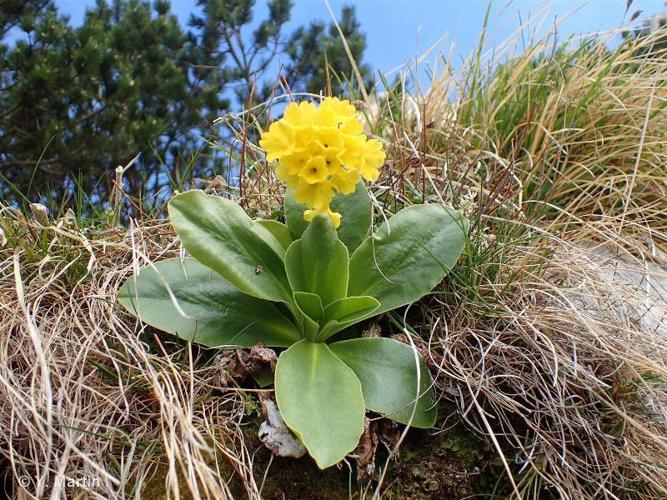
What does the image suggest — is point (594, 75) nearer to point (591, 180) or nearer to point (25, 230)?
point (591, 180)

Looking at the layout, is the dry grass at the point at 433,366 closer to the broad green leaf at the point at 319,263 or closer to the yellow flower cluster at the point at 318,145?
the broad green leaf at the point at 319,263

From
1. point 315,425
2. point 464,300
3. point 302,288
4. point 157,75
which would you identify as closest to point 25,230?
point 302,288

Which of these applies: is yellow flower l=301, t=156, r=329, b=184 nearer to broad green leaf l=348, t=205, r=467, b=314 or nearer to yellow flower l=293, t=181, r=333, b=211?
yellow flower l=293, t=181, r=333, b=211

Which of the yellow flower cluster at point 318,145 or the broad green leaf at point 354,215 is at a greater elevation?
the yellow flower cluster at point 318,145

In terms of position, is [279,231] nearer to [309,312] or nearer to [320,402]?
[309,312]

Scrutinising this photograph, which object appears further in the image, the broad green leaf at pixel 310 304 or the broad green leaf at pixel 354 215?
the broad green leaf at pixel 354 215

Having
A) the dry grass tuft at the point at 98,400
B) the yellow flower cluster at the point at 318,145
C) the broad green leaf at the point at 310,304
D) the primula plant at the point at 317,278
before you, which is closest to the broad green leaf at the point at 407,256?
the primula plant at the point at 317,278

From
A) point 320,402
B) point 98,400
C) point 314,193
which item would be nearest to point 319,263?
point 314,193
